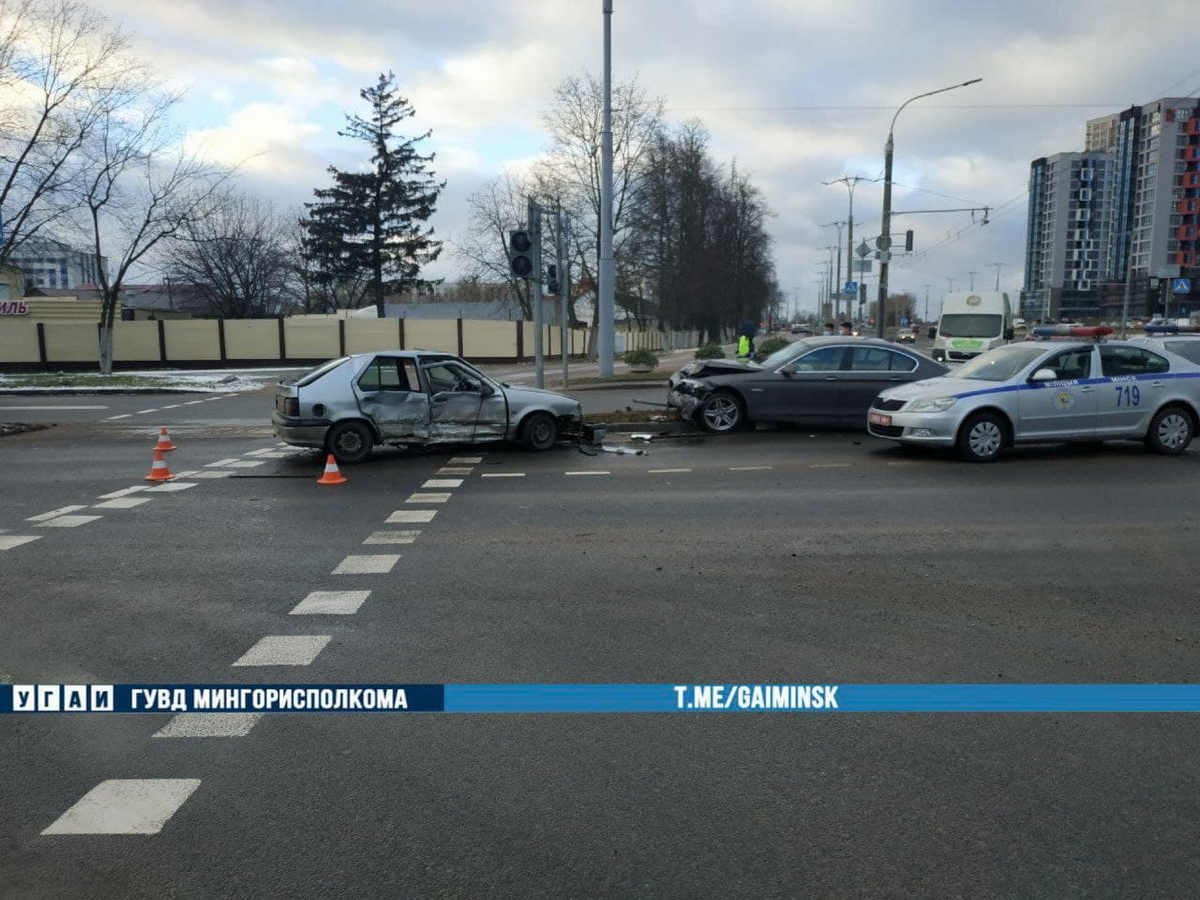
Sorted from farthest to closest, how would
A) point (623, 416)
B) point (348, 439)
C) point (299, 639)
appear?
1. point (623, 416)
2. point (348, 439)
3. point (299, 639)

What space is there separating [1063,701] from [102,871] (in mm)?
4251

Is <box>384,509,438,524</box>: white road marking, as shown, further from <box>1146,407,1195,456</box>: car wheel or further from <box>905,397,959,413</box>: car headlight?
<box>1146,407,1195,456</box>: car wheel

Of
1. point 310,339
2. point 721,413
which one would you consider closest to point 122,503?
point 721,413

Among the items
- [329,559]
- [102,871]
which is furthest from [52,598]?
[102,871]

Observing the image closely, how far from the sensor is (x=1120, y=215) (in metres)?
97.8

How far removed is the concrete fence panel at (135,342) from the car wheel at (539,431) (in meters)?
30.2

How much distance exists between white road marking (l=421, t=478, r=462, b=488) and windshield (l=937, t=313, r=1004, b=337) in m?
25.2

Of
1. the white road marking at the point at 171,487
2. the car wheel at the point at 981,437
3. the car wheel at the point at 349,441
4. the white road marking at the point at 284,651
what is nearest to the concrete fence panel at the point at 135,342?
the car wheel at the point at 349,441

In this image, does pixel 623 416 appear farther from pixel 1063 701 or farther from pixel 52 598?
pixel 1063 701

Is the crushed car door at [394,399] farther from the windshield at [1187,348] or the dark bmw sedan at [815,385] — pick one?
the windshield at [1187,348]

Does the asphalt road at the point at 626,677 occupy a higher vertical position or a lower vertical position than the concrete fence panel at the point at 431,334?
lower

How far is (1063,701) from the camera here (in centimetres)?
467

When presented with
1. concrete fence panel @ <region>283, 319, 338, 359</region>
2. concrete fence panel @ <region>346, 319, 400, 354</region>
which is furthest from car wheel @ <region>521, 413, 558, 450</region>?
concrete fence panel @ <region>283, 319, 338, 359</region>

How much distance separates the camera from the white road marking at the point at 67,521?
352 inches
